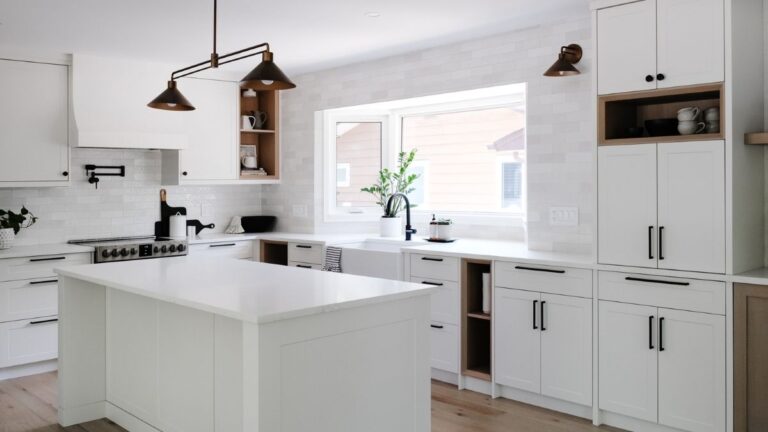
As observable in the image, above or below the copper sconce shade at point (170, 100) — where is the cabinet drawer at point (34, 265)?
below

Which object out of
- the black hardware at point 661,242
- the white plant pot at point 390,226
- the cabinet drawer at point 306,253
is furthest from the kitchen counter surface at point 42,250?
the black hardware at point 661,242

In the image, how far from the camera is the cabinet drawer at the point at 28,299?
4.75 m

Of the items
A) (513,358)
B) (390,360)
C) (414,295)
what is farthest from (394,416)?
(513,358)

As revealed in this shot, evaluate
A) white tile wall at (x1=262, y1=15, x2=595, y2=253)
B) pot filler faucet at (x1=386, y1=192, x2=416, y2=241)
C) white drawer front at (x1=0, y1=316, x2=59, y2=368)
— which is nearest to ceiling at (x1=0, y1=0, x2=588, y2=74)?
white tile wall at (x1=262, y1=15, x2=595, y2=253)

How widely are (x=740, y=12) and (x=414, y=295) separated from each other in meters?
2.25

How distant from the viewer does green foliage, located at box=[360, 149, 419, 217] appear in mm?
5828

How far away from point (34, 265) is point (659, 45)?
178 inches

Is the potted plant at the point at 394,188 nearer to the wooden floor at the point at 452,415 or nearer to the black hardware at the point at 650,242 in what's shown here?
the wooden floor at the point at 452,415

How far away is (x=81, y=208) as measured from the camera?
5.69 m

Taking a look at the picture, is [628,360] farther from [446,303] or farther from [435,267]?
[435,267]

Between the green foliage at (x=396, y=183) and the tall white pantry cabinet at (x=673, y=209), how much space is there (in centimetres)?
230

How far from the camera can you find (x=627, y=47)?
3633mm

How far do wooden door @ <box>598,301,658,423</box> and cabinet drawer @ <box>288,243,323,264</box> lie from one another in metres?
2.67

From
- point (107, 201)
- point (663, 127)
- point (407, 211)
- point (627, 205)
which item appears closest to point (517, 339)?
point (627, 205)
